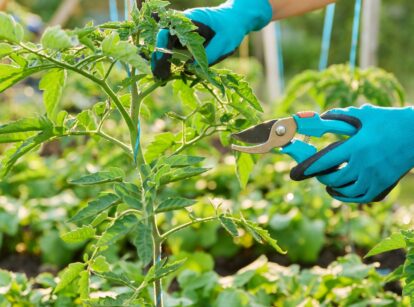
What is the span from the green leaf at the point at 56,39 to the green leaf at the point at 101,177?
0.26 meters

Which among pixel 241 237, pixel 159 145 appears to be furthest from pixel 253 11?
pixel 241 237

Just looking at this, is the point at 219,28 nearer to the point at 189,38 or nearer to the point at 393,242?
the point at 189,38

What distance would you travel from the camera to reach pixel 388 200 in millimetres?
3070

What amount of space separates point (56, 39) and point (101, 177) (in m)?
0.29

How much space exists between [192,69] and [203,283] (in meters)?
0.82

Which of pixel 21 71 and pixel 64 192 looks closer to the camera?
pixel 21 71

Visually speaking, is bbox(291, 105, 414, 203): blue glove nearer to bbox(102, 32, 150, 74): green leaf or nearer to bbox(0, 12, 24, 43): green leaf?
bbox(102, 32, 150, 74): green leaf

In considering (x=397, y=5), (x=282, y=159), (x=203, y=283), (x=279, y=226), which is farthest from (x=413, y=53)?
(x=203, y=283)

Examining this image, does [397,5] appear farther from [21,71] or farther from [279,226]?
[21,71]

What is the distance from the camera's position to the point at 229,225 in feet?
4.64

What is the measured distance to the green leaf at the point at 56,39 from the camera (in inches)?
45.0

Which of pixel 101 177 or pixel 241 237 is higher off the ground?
pixel 101 177

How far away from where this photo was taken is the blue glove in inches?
58.3

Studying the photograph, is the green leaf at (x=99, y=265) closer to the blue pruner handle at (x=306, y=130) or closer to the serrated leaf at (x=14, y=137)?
the serrated leaf at (x=14, y=137)
